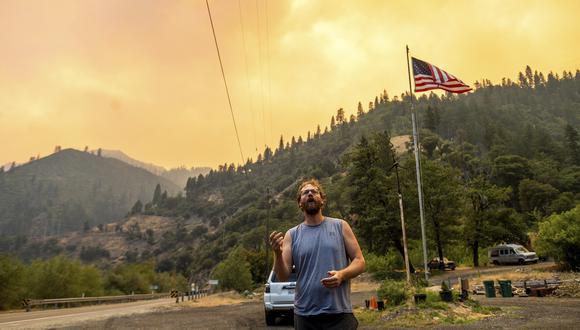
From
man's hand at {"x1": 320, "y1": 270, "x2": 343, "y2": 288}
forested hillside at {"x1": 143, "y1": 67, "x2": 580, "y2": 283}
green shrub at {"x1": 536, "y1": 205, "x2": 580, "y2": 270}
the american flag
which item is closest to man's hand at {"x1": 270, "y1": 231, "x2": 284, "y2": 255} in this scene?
man's hand at {"x1": 320, "y1": 270, "x2": 343, "y2": 288}

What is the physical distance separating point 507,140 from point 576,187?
4630 cm

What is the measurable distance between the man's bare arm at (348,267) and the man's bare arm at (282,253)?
0.46m

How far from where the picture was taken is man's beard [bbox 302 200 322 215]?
377 cm

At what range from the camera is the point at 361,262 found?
11.7ft

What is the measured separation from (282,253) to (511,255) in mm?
46456

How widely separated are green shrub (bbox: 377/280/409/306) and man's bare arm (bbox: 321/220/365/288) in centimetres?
1348

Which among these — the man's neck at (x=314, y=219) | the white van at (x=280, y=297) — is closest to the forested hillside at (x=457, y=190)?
the white van at (x=280, y=297)

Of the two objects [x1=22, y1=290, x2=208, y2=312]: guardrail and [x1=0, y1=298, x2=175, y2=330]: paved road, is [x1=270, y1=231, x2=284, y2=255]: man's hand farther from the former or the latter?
[x1=22, y1=290, x2=208, y2=312]: guardrail

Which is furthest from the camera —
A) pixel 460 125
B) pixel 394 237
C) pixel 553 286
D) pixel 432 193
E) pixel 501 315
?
pixel 460 125

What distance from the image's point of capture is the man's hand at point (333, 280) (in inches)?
125

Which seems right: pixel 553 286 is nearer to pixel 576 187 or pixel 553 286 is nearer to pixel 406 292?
pixel 406 292

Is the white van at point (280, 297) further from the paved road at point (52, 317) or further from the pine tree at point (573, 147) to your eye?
the pine tree at point (573, 147)

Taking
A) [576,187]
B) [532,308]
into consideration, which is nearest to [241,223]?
[576,187]

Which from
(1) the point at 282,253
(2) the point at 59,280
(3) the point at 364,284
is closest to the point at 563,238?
(3) the point at 364,284
